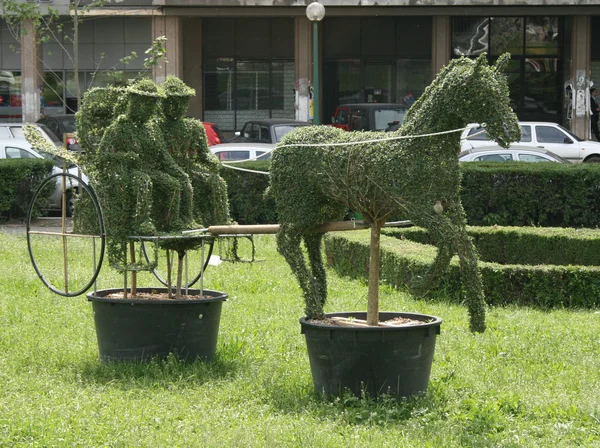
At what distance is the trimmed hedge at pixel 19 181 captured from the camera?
18125mm

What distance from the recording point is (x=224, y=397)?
7.06 metres

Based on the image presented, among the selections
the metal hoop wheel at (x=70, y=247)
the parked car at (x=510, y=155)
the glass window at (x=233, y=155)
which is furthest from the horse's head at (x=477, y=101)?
the glass window at (x=233, y=155)

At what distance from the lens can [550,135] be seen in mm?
25781

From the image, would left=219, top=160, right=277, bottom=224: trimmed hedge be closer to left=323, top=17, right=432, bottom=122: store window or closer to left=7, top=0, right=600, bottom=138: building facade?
left=7, top=0, right=600, bottom=138: building facade

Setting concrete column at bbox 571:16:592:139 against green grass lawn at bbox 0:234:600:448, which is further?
concrete column at bbox 571:16:592:139

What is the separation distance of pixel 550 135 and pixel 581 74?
25.5 ft

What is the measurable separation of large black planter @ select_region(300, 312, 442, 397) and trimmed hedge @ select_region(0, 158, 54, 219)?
1203 centimetres

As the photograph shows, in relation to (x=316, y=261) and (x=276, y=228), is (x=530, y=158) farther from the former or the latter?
(x=276, y=228)

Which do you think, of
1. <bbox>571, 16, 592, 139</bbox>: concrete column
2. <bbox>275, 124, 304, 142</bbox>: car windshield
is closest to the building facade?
<bbox>571, 16, 592, 139</bbox>: concrete column

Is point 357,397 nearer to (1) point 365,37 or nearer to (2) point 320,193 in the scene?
(2) point 320,193

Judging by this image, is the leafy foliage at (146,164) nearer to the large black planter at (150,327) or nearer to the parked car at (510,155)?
the large black planter at (150,327)

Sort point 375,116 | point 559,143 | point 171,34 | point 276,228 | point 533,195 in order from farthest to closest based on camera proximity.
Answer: point 171,34 < point 375,116 < point 559,143 < point 533,195 < point 276,228

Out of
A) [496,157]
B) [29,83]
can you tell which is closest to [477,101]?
[496,157]

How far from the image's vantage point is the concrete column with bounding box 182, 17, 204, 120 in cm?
3541
